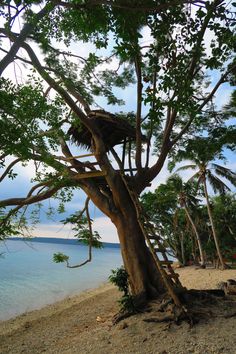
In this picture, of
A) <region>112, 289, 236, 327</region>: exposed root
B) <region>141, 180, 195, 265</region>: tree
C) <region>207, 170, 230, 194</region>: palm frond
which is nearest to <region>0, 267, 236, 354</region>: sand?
<region>112, 289, 236, 327</region>: exposed root

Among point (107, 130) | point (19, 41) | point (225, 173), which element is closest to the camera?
point (19, 41)

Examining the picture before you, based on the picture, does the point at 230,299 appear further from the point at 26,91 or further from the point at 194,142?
the point at 26,91

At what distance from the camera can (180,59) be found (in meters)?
5.36

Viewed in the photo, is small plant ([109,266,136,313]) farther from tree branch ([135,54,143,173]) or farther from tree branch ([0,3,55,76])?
tree branch ([0,3,55,76])

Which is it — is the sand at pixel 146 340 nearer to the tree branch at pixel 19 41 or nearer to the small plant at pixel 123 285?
the small plant at pixel 123 285

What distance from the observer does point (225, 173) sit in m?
24.6

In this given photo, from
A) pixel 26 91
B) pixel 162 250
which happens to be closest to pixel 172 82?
pixel 26 91

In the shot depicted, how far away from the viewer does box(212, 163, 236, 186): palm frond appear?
24513 mm

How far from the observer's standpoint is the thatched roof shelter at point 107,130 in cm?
963

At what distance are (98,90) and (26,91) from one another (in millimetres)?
4230

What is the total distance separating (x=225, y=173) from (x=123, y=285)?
58.3 feet

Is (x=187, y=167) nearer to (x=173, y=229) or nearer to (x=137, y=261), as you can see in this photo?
(x=173, y=229)

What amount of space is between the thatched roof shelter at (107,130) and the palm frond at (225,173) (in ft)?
51.2

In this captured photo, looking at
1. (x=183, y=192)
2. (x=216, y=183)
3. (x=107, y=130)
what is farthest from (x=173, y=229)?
(x=107, y=130)
